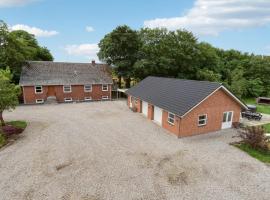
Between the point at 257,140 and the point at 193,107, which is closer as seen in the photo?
the point at 257,140

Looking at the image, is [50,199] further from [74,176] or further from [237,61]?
[237,61]

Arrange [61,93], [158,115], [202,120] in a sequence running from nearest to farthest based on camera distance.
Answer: [202,120] < [158,115] < [61,93]

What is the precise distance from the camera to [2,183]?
31.7ft

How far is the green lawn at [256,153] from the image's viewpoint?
41.4 ft

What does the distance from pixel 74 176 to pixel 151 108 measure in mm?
11774

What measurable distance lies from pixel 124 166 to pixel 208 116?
9395 millimetres

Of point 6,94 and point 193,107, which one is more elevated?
point 6,94

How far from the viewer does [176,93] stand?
1834cm

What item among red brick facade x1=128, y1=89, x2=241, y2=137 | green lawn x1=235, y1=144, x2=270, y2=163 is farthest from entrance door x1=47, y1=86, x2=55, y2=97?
green lawn x1=235, y1=144, x2=270, y2=163

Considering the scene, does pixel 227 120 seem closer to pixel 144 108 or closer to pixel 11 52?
pixel 144 108

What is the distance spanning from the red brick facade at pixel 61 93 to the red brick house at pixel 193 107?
42.9ft

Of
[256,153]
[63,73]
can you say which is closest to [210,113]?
[256,153]

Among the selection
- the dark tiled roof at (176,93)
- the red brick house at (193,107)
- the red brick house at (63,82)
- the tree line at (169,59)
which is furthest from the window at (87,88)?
the red brick house at (193,107)

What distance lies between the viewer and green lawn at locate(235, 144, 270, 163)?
497 inches
